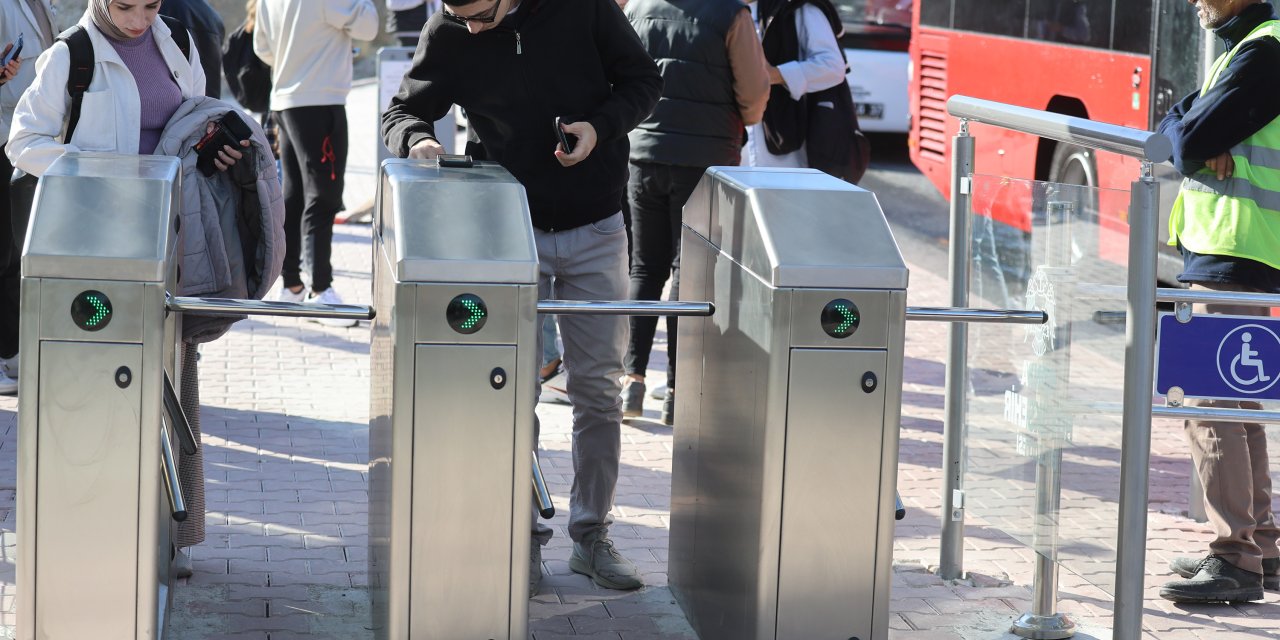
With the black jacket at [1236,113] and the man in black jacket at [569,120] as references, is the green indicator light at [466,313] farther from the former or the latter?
the black jacket at [1236,113]

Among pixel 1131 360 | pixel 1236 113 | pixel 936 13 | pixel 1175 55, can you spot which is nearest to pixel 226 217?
pixel 1131 360

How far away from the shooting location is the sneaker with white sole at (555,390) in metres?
6.57

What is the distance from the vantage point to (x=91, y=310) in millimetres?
2973

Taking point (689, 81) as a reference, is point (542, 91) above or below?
below

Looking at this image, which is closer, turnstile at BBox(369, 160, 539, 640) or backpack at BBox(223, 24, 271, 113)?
turnstile at BBox(369, 160, 539, 640)

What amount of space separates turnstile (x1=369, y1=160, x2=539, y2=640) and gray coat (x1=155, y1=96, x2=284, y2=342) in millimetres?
864

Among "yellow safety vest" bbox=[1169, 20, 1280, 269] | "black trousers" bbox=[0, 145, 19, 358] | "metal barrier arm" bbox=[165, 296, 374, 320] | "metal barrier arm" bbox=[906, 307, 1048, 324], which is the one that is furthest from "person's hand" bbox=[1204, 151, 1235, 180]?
"black trousers" bbox=[0, 145, 19, 358]

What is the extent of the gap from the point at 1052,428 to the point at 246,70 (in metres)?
6.12

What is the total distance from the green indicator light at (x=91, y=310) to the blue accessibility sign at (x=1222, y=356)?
2.52 meters

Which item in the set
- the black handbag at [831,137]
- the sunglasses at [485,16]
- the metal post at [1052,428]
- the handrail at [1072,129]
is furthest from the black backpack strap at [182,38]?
the black handbag at [831,137]

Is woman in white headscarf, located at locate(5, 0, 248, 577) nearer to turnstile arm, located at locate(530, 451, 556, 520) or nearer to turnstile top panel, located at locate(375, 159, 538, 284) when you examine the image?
turnstile top panel, located at locate(375, 159, 538, 284)

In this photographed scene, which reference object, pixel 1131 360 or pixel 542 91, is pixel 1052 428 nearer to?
pixel 1131 360

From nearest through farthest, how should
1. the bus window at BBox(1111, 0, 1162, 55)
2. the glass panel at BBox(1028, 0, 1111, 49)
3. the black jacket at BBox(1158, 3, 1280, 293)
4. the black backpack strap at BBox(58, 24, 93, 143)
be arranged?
the black backpack strap at BBox(58, 24, 93, 143), the black jacket at BBox(1158, 3, 1280, 293), the bus window at BBox(1111, 0, 1162, 55), the glass panel at BBox(1028, 0, 1111, 49)

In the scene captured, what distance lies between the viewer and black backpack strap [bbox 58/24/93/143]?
4051mm
